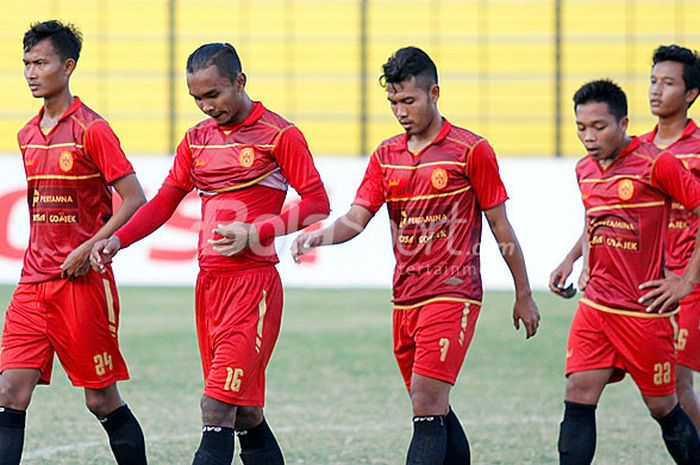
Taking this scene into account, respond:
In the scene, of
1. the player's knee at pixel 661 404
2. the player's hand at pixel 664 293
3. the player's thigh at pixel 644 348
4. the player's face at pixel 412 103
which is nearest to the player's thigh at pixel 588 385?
the player's thigh at pixel 644 348

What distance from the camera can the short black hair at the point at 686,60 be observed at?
6855mm

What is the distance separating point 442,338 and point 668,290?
3.55 feet

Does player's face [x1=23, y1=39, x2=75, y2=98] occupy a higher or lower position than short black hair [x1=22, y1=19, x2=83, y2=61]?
lower

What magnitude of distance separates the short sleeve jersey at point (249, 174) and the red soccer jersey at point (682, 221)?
2046 millimetres

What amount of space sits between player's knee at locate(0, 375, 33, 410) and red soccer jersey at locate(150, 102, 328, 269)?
1.01 meters

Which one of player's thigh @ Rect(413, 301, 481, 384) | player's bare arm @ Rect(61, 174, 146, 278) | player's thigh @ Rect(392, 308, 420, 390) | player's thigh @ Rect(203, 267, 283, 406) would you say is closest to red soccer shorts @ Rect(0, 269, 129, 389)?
player's bare arm @ Rect(61, 174, 146, 278)

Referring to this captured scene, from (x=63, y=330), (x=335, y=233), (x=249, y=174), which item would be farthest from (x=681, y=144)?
(x=63, y=330)

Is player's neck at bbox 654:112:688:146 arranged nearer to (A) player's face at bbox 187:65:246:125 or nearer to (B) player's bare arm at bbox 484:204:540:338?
(B) player's bare arm at bbox 484:204:540:338

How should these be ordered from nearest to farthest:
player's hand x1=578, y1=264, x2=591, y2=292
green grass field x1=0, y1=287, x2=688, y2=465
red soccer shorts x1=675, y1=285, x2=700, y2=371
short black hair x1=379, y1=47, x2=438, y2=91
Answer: short black hair x1=379, y1=47, x2=438, y2=91 → player's hand x1=578, y1=264, x2=591, y2=292 → red soccer shorts x1=675, y1=285, x2=700, y2=371 → green grass field x1=0, y1=287, x2=688, y2=465

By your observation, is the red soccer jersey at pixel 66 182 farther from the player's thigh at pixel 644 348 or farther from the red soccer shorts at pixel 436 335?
the player's thigh at pixel 644 348

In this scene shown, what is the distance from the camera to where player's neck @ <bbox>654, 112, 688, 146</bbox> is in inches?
274

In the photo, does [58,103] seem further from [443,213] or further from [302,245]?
[443,213]

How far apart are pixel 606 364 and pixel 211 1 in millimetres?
18723

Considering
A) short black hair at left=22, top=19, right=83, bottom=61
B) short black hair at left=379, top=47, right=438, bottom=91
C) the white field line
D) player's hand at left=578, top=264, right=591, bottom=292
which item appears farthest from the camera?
the white field line
